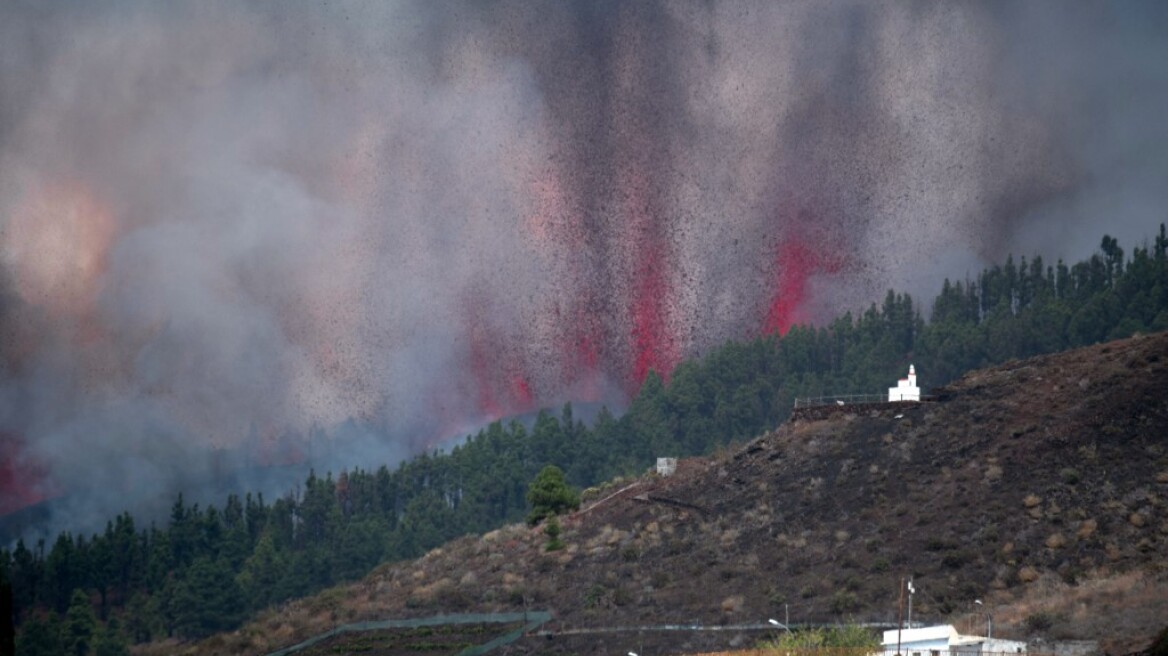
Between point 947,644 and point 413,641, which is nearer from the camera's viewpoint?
point 947,644

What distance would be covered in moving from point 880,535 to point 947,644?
92.2ft

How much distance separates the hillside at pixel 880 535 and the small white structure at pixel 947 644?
256 centimetres

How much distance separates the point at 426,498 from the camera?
198m

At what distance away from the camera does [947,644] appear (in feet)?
303

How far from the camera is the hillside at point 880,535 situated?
354 feet

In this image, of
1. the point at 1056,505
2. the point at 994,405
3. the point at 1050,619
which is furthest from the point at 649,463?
the point at 1050,619

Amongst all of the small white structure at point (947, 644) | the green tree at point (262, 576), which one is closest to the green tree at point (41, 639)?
the green tree at point (262, 576)

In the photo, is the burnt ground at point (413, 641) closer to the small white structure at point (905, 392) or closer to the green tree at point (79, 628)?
A: the small white structure at point (905, 392)

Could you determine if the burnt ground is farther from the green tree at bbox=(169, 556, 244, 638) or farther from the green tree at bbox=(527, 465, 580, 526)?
the green tree at bbox=(169, 556, 244, 638)

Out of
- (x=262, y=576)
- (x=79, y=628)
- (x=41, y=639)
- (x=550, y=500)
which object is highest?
(x=550, y=500)

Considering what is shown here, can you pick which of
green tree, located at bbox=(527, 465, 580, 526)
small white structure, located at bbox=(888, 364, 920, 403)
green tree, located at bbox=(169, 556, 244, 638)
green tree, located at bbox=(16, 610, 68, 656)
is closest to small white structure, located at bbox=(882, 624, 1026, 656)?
small white structure, located at bbox=(888, 364, 920, 403)

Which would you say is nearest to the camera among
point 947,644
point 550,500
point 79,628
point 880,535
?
point 947,644

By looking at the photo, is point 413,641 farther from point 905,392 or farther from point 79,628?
point 79,628


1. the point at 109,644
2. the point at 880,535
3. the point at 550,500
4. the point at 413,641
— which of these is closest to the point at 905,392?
the point at 880,535
